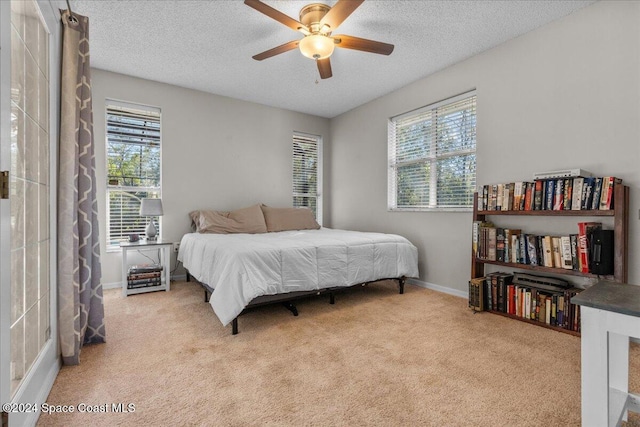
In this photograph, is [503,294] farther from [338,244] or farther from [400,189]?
[400,189]

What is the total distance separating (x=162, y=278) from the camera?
11.9ft

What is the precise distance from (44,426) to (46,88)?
1.68 meters

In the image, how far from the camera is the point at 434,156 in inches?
145

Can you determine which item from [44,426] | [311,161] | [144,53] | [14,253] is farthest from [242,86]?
[44,426]

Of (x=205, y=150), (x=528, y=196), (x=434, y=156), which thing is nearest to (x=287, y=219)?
(x=205, y=150)

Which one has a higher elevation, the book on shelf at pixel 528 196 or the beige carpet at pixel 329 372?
the book on shelf at pixel 528 196

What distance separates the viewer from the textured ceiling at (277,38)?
245 cm

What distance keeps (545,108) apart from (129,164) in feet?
15.0

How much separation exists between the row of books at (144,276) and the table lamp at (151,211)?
364mm

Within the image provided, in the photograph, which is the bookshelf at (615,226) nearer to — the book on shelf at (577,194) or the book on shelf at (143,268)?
the book on shelf at (577,194)

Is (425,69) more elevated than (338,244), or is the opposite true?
(425,69)

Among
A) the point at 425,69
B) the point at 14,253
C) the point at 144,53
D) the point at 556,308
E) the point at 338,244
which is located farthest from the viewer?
the point at 425,69

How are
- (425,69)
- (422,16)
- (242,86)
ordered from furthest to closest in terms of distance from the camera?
(242,86), (425,69), (422,16)

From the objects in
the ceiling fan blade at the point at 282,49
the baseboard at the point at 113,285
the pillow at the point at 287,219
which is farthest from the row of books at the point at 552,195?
the baseboard at the point at 113,285
